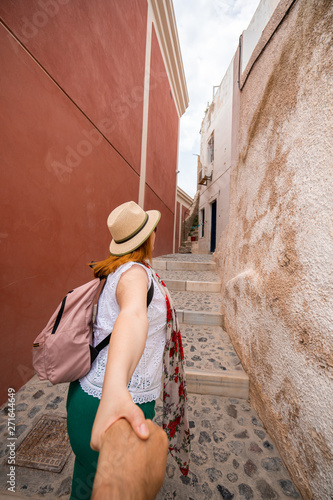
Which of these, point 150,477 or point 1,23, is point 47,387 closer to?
point 150,477

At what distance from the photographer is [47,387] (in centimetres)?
238

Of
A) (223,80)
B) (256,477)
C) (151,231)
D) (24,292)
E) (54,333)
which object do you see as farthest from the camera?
(223,80)

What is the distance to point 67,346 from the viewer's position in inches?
37.7

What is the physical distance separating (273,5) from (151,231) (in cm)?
551

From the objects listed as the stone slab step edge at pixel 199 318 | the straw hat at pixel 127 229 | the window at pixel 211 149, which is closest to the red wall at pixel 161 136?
the window at pixel 211 149

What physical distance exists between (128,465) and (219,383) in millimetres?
2255

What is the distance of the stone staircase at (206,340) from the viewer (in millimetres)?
2299

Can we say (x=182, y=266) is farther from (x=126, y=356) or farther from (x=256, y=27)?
(x=126, y=356)

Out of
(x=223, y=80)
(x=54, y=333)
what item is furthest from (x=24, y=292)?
(x=223, y=80)

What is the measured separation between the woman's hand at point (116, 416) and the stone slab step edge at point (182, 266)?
5.62 metres

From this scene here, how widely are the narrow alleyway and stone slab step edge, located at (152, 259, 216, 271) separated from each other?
298 centimetres

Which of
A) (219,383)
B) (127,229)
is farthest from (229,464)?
(127,229)

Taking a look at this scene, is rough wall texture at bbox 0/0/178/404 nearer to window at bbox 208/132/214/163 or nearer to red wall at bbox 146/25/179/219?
red wall at bbox 146/25/179/219

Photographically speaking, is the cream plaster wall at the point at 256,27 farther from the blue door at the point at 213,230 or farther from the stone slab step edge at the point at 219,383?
the blue door at the point at 213,230
